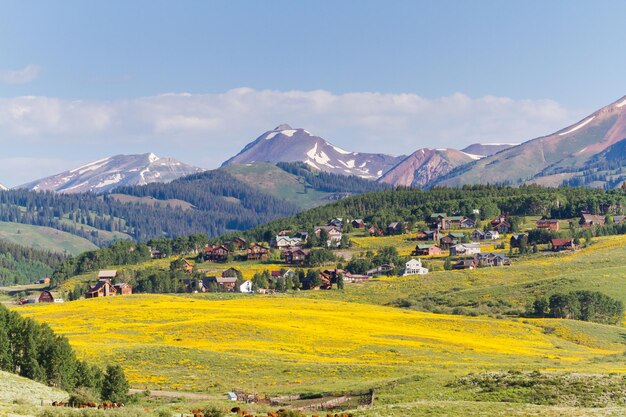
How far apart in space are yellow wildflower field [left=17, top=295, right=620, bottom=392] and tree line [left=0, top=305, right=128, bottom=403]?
6.56 m

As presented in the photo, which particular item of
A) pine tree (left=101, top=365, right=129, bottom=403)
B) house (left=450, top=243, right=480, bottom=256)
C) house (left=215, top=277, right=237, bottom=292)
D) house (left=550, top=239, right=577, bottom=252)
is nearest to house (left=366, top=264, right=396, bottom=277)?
house (left=450, top=243, right=480, bottom=256)

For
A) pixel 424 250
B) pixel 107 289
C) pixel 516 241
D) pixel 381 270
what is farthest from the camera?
pixel 424 250

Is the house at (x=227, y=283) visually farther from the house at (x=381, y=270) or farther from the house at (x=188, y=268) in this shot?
the house at (x=381, y=270)

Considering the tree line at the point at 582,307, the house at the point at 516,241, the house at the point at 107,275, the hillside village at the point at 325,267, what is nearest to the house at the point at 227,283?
the hillside village at the point at 325,267

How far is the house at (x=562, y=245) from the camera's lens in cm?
17525

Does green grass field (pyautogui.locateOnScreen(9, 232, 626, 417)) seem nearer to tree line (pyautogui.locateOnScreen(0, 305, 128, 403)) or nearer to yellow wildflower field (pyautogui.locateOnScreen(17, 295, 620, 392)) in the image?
yellow wildflower field (pyautogui.locateOnScreen(17, 295, 620, 392))

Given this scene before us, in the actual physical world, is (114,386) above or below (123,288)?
below

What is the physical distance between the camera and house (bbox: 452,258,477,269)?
164225mm

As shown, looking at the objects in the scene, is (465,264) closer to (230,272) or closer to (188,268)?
(230,272)

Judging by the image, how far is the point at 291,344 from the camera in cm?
8200

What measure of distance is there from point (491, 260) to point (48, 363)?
123069mm

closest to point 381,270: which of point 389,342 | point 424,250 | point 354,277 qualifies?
point 354,277

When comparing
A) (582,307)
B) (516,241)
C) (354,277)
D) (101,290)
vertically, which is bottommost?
(582,307)

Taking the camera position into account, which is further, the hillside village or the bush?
the hillside village
